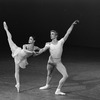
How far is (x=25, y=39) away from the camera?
14102mm

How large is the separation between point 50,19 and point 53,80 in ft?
24.1

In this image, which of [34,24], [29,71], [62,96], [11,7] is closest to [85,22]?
[34,24]

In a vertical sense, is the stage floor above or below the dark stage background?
above

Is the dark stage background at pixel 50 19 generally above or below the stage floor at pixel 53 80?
below

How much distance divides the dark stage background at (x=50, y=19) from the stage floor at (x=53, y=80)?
134 inches

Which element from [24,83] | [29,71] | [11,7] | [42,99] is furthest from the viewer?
[11,7]

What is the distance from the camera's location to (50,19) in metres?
13.5

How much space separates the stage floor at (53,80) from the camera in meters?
5.09

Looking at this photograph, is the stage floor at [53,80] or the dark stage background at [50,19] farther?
the dark stage background at [50,19]

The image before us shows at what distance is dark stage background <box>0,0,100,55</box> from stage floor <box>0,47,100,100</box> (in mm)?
3403

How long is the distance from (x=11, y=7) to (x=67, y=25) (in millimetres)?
2666

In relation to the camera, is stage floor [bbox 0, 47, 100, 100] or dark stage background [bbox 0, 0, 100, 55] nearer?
stage floor [bbox 0, 47, 100, 100]

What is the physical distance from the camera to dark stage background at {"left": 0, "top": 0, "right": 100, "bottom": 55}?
12625 mm

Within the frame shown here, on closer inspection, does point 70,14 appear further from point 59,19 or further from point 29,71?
point 29,71
